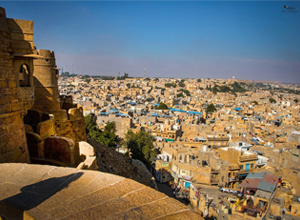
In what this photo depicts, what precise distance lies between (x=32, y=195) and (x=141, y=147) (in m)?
19.4

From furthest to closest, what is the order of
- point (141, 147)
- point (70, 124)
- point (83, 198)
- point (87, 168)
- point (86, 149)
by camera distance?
1. point (141, 147)
2. point (70, 124)
3. point (86, 149)
4. point (87, 168)
5. point (83, 198)

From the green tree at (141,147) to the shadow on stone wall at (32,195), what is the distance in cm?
1847

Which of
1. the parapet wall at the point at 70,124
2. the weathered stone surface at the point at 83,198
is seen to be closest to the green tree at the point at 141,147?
the parapet wall at the point at 70,124

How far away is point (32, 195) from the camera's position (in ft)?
7.48

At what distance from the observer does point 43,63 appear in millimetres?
7863

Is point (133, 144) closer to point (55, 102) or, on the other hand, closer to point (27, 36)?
point (55, 102)

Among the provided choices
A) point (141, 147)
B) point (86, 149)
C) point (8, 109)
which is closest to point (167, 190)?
point (141, 147)

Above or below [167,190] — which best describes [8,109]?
above

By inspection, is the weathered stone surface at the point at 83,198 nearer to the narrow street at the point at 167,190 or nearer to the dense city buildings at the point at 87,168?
the dense city buildings at the point at 87,168

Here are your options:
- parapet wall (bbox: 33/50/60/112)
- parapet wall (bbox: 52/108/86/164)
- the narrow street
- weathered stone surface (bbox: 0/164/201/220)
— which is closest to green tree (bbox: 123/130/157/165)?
the narrow street

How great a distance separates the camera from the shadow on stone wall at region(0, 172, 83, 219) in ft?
6.89

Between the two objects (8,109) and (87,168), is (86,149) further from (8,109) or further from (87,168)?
(8,109)

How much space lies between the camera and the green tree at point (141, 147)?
821 inches

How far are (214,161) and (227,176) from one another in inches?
53.0
